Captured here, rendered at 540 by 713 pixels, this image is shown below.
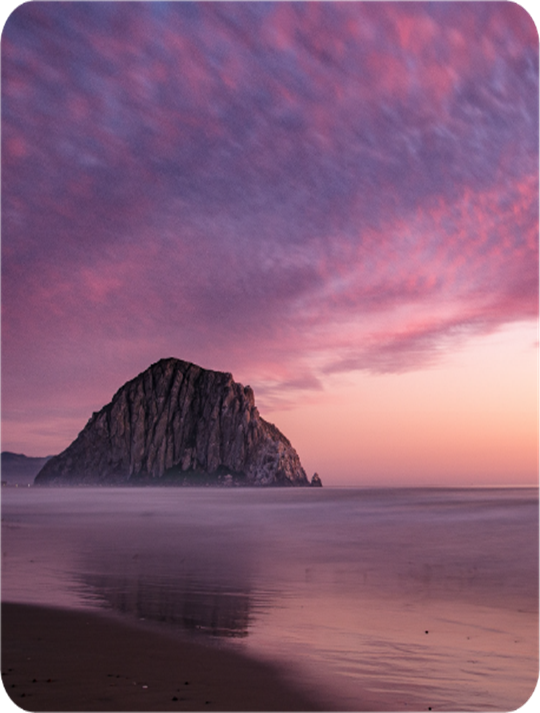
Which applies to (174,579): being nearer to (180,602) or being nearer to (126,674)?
(180,602)

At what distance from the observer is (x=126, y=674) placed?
8.66 metres

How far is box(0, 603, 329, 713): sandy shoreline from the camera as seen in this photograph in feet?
24.4

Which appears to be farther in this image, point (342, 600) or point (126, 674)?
point (342, 600)

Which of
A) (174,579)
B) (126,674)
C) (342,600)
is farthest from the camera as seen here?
(174,579)

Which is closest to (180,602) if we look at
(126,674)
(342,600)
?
(342,600)

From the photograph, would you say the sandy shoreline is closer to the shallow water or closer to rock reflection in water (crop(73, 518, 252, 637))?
the shallow water

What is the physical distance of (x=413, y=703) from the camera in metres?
8.23

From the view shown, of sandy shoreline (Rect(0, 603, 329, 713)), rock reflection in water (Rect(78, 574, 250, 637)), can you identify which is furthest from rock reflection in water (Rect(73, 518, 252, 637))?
sandy shoreline (Rect(0, 603, 329, 713))

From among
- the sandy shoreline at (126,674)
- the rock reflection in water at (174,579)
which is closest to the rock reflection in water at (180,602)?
the rock reflection in water at (174,579)

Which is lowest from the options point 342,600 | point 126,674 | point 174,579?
point 126,674

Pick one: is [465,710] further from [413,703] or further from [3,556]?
[3,556]

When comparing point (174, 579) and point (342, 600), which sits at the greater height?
point (174, 579)

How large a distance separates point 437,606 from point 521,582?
6526 millimetres

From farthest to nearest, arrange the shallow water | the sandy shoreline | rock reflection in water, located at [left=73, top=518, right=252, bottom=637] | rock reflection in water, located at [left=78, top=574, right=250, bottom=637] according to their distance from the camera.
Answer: rock reflection in water, located at [left=73, top=518, right=252, bottom=637]
rock reflection in water, located at [left=78, top=574, right=250, bottom=637]
the shallow water
the sandy shoreline
